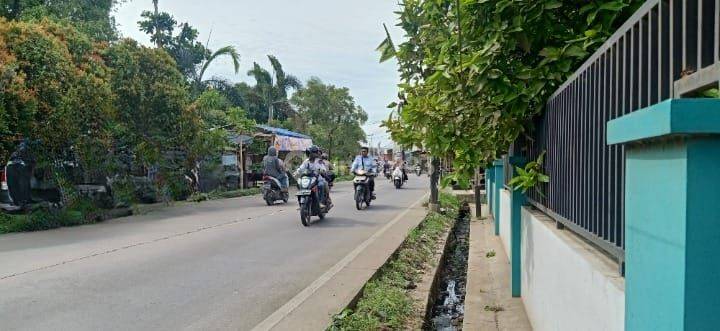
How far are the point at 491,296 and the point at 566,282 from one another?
9.18ft

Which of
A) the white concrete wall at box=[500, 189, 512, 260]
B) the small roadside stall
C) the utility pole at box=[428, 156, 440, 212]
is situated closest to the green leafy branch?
the white concrete wall at box=[500, 189, 512, 260]

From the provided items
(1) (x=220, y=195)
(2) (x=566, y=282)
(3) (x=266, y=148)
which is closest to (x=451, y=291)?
(2) (x=566, y=282)

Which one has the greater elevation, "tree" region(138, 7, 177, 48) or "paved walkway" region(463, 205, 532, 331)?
"tree" region(138, 7, 177, 48)

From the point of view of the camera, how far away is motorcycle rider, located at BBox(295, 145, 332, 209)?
1125 cm

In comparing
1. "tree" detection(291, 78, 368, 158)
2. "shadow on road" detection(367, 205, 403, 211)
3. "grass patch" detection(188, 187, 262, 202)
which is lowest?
"shadow on road" detection(367, 205, 403, 211)

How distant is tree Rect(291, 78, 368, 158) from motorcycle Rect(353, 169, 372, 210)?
25807 millimetres

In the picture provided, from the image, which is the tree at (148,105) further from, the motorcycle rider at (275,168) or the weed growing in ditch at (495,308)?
the weed growing in ditch at (495,308)

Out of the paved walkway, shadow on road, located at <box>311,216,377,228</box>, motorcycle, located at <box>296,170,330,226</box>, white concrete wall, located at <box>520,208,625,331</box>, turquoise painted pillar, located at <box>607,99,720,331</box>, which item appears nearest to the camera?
turquoise painted pillar, located at <box>607,99,720,331</box>

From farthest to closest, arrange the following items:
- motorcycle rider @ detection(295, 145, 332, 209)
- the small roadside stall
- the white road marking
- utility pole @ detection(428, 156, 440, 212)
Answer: the small roadside stall
utility pole @ detection(428, 156, 440, 212)
motorcycle rider @ detection(295, 145, 332, 209)
the white road marking

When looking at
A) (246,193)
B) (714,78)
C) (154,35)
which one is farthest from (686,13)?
(154,35)

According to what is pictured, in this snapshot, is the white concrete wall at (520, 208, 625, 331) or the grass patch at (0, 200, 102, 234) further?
the grass patch at (0, 200, 102, 234)

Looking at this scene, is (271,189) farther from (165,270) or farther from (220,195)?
(165,270)

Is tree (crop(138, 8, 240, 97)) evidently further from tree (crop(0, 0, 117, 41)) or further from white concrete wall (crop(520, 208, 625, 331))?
white concrete wall (crop(520, 208, 625, 331))

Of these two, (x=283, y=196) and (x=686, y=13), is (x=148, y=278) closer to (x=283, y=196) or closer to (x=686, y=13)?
(x=686, y=13)
